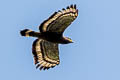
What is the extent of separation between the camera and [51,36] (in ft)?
107

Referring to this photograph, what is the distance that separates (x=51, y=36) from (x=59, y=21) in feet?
2.83

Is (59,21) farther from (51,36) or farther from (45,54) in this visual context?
(45,54)

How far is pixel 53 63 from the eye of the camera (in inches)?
1340

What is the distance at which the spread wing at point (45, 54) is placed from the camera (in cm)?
3353

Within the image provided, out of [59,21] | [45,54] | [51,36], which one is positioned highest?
[59,21]

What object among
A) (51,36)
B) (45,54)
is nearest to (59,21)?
(51,36)

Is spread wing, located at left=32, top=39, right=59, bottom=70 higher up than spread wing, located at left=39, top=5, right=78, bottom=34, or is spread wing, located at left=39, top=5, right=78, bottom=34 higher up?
spread wing, located at left=39, top=5, right=78, bottom=34

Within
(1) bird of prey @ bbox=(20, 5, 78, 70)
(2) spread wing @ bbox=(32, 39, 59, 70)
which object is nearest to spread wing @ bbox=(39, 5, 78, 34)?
(1) bird of prey @ bbox=(20, 5, 78, 70)

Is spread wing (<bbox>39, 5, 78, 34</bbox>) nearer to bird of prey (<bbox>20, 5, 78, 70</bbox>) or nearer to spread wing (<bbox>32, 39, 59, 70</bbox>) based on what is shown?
bird of prey (<bbox>20, 5, 78, 70</bbox>)

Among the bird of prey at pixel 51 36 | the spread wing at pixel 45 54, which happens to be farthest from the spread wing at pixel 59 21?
the spread wing at pixel 45 54

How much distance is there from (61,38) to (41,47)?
49.0 inches

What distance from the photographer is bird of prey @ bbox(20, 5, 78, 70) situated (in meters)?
32.3

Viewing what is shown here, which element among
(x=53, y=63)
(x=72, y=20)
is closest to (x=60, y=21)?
(x=72, y=20)

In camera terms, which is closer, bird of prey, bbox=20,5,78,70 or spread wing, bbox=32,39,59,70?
bird of prey, bbox=20,5,78,70
